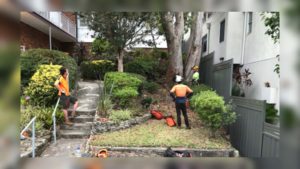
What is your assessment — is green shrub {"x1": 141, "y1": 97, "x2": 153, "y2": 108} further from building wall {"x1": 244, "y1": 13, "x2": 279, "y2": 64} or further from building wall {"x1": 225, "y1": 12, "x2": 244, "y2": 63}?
building wall {"x1": 225, "y1": 12, "x2": 244, "y2": 63}

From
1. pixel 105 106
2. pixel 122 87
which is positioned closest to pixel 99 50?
pixel 122 87

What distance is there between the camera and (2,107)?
6.89ft

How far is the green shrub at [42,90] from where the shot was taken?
25.6 feet

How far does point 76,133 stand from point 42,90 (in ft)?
6.07

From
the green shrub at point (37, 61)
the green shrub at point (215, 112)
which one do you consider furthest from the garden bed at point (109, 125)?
the green shrub at point (37, 61)

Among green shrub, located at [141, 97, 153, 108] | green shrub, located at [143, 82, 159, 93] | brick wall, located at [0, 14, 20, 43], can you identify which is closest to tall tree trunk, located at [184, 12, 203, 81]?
green shrub, located at [143, 82, 159, 93]

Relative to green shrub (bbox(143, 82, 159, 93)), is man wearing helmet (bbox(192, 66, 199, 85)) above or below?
above

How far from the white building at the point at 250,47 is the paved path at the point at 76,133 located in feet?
18.0

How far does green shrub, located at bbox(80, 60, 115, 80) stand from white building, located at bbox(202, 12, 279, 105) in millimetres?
6334

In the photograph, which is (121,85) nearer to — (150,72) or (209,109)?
(209,109)

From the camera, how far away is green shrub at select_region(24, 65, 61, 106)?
25.6 ft

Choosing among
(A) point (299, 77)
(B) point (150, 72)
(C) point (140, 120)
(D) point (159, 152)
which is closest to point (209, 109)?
(D) point (159, 152)

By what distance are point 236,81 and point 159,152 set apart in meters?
5.53

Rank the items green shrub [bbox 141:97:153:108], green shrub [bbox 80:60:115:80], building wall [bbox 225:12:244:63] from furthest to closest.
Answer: green shrub [bbox 80:60:115:80]
building wall [bbox 225:12:244:63]
green shrub [bbox 141:97:153:108]
